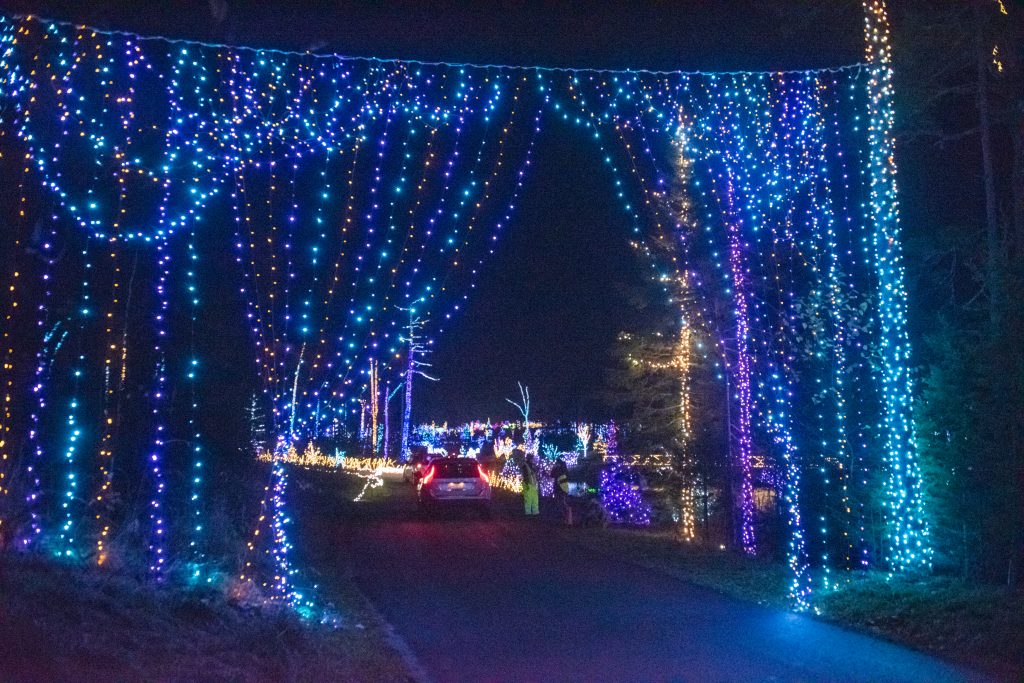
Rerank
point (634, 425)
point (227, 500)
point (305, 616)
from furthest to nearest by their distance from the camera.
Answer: point (634, 425) < point (227, 500) < point (305, 616)

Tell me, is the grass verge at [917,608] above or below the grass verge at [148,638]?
below

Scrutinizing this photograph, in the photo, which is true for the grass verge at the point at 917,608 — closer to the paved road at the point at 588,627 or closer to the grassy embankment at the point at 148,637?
the paved road at the point at 588,627

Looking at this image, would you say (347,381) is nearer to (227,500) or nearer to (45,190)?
(227,500)

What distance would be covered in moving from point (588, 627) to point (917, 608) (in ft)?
12.1

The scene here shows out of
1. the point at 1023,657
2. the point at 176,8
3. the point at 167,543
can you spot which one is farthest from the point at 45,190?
the point at 1023,657

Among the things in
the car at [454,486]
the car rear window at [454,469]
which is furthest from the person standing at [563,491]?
the car rear window at [454,469]

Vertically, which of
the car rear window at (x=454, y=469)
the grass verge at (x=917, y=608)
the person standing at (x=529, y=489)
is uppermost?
the car rear window at (x=454, y=469)

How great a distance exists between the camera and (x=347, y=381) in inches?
625

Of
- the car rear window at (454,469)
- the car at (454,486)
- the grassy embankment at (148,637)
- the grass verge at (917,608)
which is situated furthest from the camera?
the car rear window at (454,469)

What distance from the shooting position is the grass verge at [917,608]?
9.16m

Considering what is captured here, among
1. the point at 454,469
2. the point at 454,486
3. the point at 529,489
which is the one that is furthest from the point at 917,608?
the point at 529,489

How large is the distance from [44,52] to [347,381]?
715 cm

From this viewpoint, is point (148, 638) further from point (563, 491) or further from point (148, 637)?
point (563, 491)

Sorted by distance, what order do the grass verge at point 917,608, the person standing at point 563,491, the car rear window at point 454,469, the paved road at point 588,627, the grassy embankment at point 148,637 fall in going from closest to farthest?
the grassy embankment at point 148,637 < the paved road at point 588,627 < the grass verge at point 917,608 < the person standing at point 563,491 < the car rear window at point 454,469
